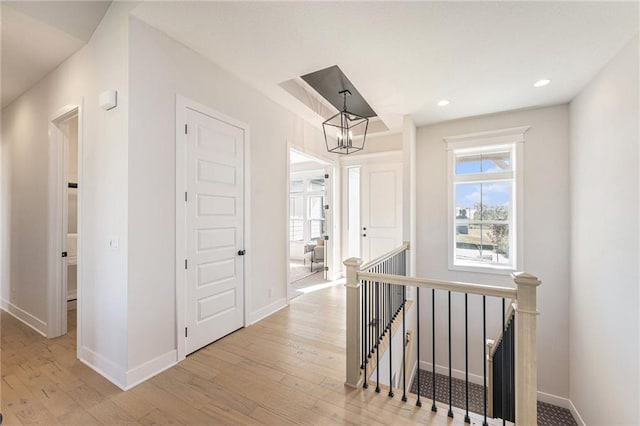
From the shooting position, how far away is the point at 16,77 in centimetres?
292

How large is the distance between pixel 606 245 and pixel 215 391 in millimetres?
3842

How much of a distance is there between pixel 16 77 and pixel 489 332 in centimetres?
683

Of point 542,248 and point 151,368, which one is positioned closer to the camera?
point 151,368

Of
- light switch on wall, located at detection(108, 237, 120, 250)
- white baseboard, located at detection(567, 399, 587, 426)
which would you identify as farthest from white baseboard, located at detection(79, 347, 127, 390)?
white baseboard, located at detection(567, 399, 587, 426)

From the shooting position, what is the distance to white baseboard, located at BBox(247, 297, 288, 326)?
3.19 metres

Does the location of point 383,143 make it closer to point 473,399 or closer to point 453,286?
point 453,286

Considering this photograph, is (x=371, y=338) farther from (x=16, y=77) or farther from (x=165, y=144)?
(x=16, y=77)

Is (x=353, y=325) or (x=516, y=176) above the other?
(x=516, y=176)

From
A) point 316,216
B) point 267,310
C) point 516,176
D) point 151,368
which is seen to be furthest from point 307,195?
point 151,368

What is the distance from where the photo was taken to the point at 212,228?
107 inches

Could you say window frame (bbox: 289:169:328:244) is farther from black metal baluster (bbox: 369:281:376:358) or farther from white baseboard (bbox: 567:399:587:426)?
white baseboard (bbox: 567:399:587:426)

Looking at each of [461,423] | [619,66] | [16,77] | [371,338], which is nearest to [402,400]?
[461,423]

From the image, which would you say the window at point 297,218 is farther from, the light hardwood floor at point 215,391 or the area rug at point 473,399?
the light hardwood floor at point 215,391

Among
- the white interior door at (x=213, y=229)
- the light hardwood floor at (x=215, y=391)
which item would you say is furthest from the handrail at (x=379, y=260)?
the white interior door at (x=213, y=229)
